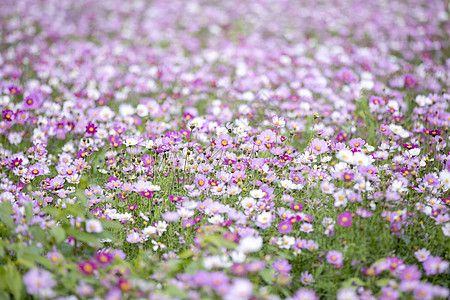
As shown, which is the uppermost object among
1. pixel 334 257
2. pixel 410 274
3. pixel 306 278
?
pixel 410 274

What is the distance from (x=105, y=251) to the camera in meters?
2.11

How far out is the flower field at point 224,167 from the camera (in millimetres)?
1767

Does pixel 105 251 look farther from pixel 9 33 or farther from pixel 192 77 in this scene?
pixel 9 33

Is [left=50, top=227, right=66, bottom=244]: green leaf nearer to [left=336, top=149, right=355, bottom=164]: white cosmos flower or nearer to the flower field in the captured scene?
the flower field

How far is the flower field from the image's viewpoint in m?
1.77

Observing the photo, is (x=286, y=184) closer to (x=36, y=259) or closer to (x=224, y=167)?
(x=224, y=167)

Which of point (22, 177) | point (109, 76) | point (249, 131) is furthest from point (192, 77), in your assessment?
point (22, 177)

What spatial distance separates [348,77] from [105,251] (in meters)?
3.22

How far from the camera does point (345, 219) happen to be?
1.96 m

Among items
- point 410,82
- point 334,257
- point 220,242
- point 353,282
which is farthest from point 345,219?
point 410,82

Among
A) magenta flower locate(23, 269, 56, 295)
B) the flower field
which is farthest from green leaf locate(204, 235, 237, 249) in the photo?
magenta flower locate(23, 269, 56, 295)

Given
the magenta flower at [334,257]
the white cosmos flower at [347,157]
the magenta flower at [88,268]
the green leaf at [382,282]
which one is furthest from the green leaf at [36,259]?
the white cosmos flower at [347,157]

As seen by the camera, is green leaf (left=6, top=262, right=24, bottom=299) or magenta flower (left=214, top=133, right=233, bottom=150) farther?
magenta flower (left=214, top=133, right=233, bottom=150)

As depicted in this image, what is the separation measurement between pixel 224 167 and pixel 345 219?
2.81 feet
